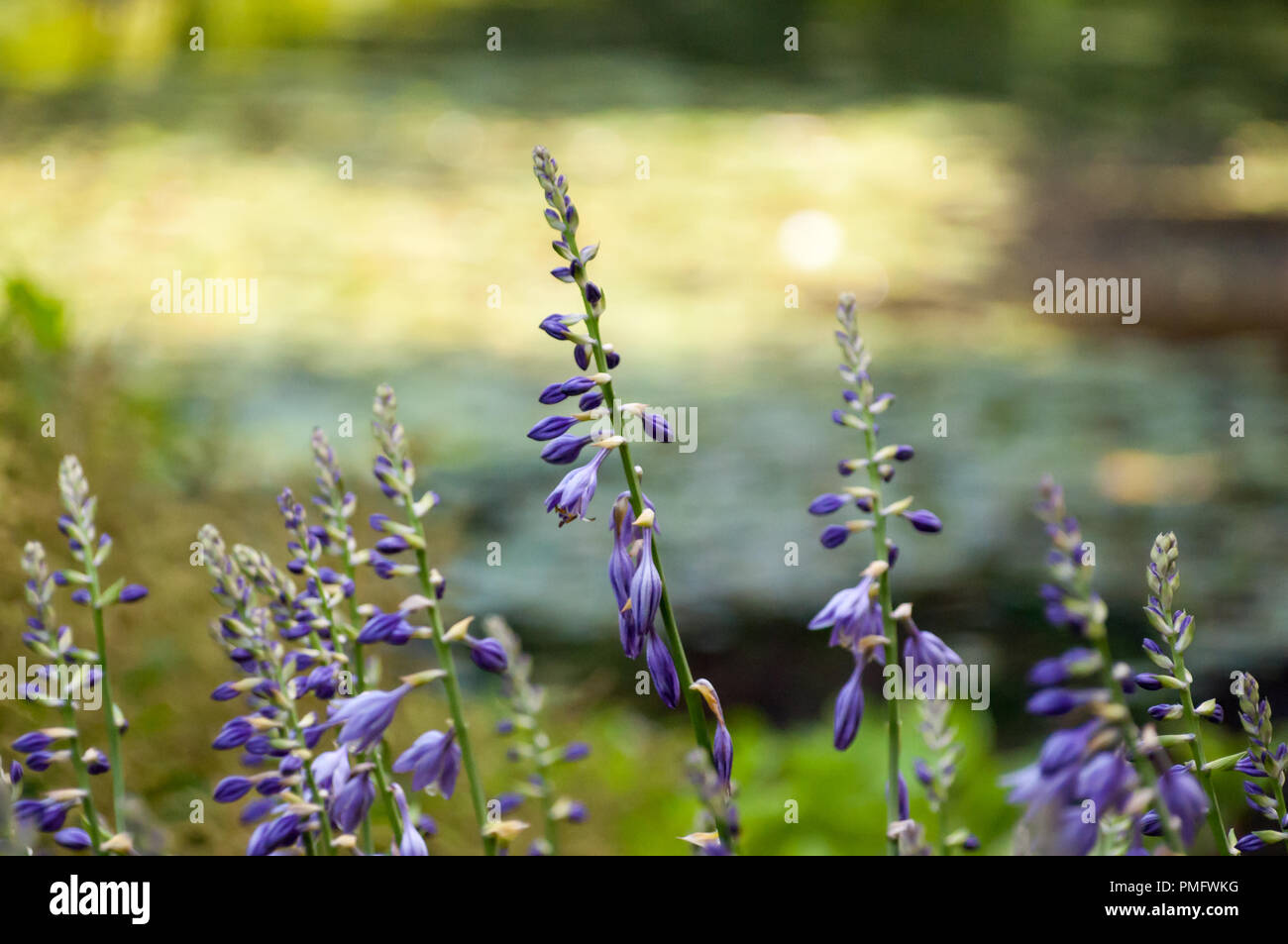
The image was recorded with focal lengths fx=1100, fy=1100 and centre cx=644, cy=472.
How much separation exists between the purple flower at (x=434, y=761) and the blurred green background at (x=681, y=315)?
79cm

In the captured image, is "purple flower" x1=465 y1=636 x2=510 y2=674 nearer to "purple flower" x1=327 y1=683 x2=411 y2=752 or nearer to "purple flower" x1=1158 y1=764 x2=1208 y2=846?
"purple flower" x1=327 y1=683 x2=411 y2=752

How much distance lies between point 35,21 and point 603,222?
163 inches

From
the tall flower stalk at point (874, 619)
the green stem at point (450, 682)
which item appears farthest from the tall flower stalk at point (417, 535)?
the tall flower stalk at point (874, 619)

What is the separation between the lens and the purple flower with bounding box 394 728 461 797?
634 mm

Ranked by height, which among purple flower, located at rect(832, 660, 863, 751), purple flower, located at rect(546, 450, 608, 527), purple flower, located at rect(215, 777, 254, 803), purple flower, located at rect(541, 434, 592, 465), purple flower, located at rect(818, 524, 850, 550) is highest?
purple flower, located at rect(541, 434, 592, 465)

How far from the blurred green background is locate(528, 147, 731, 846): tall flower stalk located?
0.90 m

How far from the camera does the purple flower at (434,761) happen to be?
634 millimetres

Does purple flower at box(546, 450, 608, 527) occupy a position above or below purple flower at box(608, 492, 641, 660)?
above

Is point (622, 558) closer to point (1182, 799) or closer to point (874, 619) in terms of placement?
point (874, 619)

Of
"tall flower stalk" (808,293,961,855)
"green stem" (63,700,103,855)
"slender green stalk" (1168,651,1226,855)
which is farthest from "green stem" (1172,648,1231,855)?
"green stem" (63,700,103,855)

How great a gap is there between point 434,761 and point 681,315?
15.2ft

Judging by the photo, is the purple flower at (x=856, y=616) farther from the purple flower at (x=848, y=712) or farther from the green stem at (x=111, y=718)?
the green stem at (x=111, y=718)

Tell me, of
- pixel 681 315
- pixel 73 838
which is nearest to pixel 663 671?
pixel 73 838
